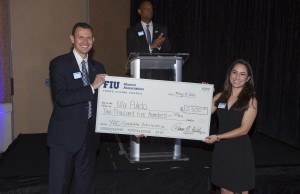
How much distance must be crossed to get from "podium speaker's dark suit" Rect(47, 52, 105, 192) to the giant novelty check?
37cm

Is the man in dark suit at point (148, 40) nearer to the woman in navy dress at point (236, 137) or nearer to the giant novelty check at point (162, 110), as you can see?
the giant novelty check at point (162, 110)

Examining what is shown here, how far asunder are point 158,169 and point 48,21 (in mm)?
3496

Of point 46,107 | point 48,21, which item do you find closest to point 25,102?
point 46,107

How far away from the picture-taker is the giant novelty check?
10.4ft

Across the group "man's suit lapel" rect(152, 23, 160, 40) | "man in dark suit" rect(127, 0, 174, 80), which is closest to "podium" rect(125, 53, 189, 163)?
"man in dark suit" rect(127, 0, 174, 80)

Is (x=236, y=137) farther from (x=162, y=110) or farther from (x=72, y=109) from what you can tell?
(x=72, y=109)

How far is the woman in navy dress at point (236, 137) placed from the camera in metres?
2.95

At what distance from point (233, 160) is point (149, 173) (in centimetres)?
97

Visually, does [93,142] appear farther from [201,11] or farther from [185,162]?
[201,11]

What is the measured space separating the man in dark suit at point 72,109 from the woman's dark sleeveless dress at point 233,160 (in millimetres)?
1116

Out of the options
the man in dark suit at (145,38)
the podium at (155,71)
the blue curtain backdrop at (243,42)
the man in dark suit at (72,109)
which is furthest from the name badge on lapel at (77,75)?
the blue curtain backdrop at (243,42)

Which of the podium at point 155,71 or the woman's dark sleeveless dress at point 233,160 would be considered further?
the podium at point 155,71

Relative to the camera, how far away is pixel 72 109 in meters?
2.83

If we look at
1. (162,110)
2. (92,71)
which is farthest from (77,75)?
(162,110)
